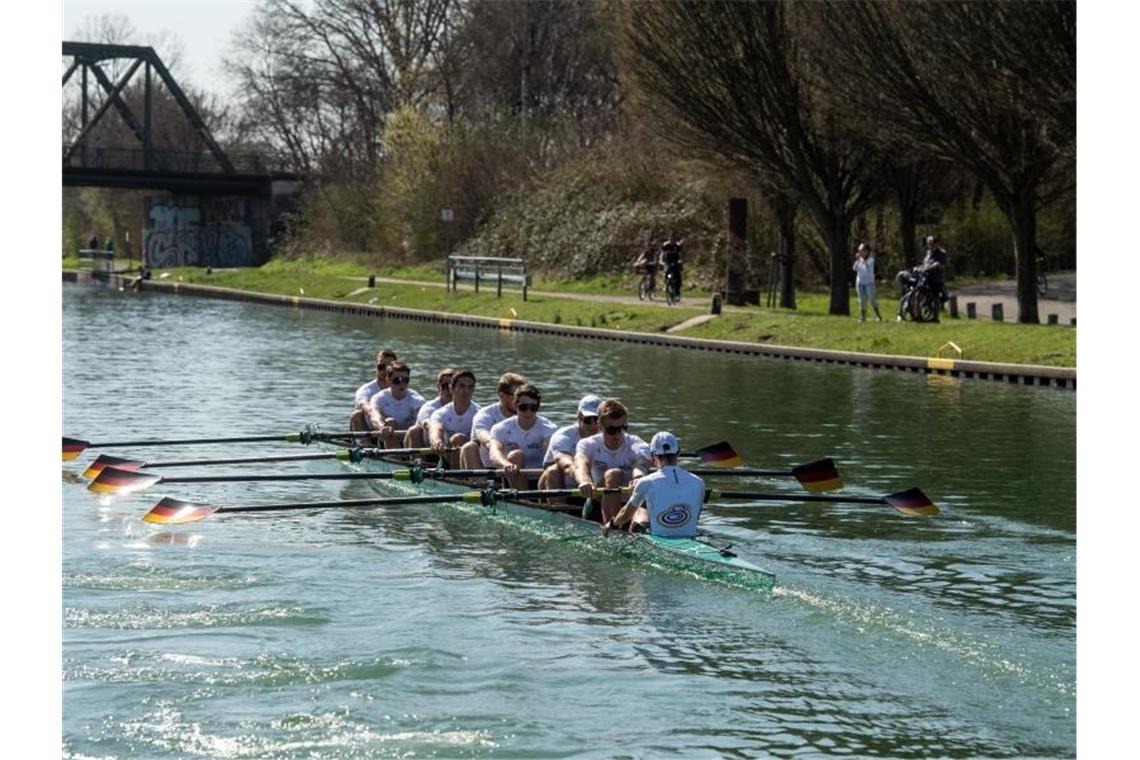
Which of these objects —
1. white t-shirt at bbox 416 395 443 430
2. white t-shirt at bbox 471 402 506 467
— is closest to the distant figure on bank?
white t-shirt at bbox 416 395 443 430

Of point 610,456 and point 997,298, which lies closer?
point 610,456

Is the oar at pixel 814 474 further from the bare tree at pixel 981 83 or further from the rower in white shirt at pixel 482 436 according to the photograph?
the bare tree at pixel 981 83

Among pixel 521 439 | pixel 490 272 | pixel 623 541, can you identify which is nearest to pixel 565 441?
pixel 521 439

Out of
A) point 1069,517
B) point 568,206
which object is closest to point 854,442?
point 1069,517

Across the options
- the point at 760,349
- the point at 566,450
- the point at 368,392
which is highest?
the point at 760,349

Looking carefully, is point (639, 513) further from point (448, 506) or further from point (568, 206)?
point (568, 206)

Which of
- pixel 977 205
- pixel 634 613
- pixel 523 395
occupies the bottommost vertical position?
pixel 634 613

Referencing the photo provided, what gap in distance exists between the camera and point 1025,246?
137 feet

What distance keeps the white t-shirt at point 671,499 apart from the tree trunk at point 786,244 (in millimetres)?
33335

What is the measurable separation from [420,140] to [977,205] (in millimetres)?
27820

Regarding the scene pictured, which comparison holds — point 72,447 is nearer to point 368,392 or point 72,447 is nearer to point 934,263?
point 368,392

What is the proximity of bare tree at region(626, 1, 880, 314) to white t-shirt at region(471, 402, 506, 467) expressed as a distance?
79.4ft

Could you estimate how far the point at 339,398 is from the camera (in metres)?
35.7

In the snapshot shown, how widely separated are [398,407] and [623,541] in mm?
7627
